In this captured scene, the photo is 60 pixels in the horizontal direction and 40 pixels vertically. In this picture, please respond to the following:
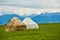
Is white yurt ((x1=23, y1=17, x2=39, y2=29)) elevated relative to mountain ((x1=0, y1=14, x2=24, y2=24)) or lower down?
lower down

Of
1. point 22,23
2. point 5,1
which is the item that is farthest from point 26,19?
point 5,1

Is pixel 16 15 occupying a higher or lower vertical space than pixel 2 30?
higher

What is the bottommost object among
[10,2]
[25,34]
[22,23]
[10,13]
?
[25,34]

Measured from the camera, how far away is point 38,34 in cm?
246

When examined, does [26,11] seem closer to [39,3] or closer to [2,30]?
[39,3]

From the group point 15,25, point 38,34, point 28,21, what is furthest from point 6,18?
point 38,34

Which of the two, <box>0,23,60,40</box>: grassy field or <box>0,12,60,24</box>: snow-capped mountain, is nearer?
<box>0,23,60,40</box>: grassy field

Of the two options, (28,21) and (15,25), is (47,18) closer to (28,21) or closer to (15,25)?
(28,21)

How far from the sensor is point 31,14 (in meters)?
2.55

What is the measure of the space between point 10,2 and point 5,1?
8 centimetres

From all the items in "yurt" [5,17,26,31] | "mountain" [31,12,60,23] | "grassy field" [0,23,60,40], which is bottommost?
"grassy field" [0,23,60,40]

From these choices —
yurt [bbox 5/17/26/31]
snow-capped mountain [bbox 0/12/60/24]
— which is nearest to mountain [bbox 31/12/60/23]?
snow-capped mountain [bbox 0/12/60/24]

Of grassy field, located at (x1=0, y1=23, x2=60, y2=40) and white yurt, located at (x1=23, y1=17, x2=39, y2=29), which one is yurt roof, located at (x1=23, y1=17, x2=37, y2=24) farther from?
grassy field, located at (x1=0, y1=23, x2=60, y2=40)

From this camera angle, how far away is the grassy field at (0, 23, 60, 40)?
242 cm
